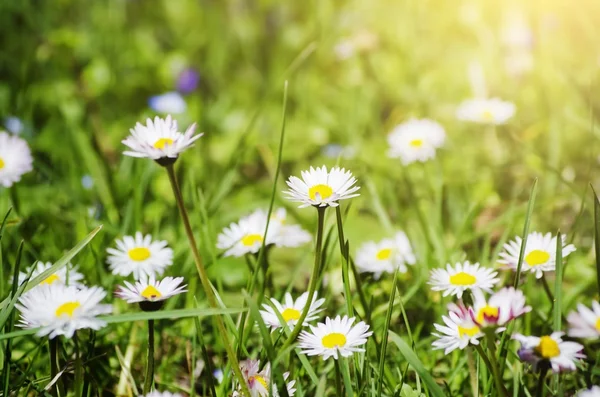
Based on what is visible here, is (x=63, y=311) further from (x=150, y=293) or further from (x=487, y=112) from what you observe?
(x=487, y=112)

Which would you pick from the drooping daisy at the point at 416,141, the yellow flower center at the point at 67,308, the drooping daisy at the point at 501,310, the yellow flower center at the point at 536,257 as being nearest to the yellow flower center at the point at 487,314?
the drooping daisy at the point at 501,310

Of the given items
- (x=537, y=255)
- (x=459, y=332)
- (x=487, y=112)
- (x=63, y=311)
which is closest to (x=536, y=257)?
(x=537, y=255)

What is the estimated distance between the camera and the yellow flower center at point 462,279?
3.01 feet

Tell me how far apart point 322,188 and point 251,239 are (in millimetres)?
327

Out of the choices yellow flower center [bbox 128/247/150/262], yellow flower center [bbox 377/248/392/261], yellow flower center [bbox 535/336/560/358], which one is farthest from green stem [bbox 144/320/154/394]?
yellow flower center [bbox 377/248/392/261]

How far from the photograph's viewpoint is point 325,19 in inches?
106

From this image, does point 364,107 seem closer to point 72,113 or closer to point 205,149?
point 205,149

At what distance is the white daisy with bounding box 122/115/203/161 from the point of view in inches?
30.0

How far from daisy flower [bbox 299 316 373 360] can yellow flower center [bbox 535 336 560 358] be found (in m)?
0.19

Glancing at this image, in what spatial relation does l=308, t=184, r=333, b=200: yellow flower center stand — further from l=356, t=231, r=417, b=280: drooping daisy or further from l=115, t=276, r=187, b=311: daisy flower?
l=356, t=231, r=417, b=280: drooping daisy

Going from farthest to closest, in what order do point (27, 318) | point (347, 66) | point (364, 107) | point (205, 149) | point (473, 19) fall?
point (347, 66) < point (473, 19) < point (364, 107) < point (205, 149) < point (27, 318)

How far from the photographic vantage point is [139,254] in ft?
3.44

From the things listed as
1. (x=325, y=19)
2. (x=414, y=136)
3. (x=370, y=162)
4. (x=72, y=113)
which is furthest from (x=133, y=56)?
(x=414, y=136)

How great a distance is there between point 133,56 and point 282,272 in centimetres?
169
